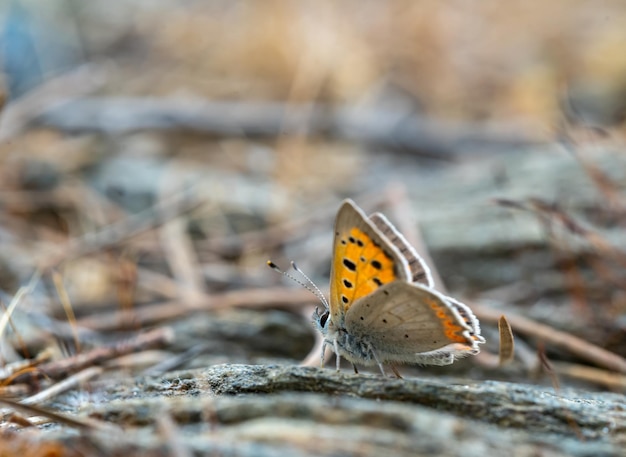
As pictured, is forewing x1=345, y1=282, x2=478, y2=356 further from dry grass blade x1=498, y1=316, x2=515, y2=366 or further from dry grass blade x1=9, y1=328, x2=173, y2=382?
dry grass blade x1=9, y1=328, x2=173, y2=382

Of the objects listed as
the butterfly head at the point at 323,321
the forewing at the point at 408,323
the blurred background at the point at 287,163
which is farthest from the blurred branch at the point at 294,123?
the forewing at the point at 408,323

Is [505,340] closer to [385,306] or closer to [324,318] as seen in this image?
[385,306]

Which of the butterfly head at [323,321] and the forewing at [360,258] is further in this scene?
the butterfly head at [323,321]

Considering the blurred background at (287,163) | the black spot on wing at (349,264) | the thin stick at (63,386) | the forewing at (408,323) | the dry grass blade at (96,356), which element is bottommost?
the thin stick at (63,386)

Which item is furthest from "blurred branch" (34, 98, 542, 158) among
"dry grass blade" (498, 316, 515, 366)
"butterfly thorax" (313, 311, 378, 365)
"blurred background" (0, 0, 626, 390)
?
"dry grass blade" (498, 316, 515, 366)

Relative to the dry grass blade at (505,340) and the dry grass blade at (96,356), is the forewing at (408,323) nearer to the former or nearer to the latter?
the dry grass blade at (505,340)

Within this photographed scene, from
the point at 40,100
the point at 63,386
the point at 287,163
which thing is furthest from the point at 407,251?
the point at 40,100
